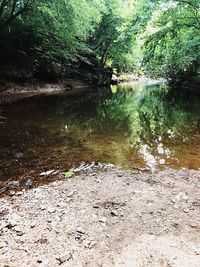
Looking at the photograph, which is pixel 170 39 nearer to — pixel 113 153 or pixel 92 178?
pixel 113 153

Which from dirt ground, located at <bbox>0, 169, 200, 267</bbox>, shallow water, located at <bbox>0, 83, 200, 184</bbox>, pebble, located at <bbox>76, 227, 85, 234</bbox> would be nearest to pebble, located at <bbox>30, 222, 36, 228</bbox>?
dirt ground, located at <bbox>0, 169, 200, 267</bbox>

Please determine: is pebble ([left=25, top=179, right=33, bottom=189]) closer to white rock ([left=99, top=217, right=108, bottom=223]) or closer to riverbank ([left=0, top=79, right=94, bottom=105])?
white rock ([left=99, top=217, right=108, bottom=223])

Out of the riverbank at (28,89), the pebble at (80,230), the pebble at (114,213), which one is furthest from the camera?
the riverbank at (28,89)

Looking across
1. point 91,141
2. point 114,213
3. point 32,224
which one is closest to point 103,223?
point 114,213

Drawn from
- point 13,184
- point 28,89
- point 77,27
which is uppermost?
point 77,27

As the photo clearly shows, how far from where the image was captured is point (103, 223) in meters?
3.35

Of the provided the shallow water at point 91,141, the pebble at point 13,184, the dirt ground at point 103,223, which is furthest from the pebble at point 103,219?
the shallow water at point 91,141

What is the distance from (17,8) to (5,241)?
47.8ft

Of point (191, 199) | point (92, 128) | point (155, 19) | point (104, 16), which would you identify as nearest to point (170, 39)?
point (155, 19)

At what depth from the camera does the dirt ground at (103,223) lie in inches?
109

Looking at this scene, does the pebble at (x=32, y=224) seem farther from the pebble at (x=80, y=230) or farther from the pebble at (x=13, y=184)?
the pebble at (x=13, y=184)

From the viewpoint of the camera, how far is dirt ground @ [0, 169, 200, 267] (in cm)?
277

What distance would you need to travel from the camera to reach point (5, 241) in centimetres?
297

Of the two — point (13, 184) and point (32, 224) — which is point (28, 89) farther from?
point (32, 224)
